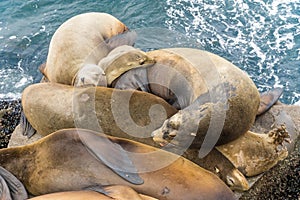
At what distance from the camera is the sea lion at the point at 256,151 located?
394 cm

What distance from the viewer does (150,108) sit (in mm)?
3980

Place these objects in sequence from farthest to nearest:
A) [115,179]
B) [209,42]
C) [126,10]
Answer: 1. [126,10]
2. [209,42]
3. [115,179]

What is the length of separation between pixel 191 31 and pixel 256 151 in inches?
195

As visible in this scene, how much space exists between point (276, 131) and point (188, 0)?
607 cm

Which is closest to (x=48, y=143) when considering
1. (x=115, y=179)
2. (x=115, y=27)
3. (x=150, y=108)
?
(x=115, y=179)

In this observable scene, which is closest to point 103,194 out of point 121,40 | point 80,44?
point 80,44

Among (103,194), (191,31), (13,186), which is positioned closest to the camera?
(103,194)

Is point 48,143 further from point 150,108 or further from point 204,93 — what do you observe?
point 204,93

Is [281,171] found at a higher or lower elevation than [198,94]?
lower

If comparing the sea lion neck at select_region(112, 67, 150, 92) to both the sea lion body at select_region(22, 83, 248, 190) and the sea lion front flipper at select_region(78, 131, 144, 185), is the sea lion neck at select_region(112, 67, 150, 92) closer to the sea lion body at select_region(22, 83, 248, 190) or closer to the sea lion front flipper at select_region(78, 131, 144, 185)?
the sea lion body at select_region(22, 83, 248, 190)

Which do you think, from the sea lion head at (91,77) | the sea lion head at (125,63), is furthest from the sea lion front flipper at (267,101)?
the sea lion head at (91,77)

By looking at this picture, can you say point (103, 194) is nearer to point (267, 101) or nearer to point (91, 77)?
point (91, 77)

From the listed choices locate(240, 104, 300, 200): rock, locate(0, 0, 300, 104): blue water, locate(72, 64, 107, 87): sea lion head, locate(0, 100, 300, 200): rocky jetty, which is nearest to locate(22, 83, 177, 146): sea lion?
locate(72, 64, 107, 87): sea lion head

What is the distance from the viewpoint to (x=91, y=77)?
4242 millimetres
